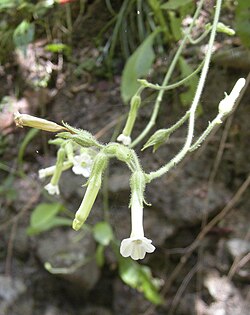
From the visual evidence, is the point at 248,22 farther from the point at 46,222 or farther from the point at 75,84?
the point at 46,222

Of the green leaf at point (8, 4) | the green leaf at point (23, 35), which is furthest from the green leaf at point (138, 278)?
the green leaf at point (8, 4)

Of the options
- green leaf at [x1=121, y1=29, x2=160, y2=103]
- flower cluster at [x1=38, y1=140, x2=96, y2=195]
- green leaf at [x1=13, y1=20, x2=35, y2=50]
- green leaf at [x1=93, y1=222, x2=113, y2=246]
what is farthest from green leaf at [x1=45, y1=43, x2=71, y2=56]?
flower cluster at [x1=38, y1=140, x2=96, y2=195]

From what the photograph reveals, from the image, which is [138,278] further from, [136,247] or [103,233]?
[136,247]

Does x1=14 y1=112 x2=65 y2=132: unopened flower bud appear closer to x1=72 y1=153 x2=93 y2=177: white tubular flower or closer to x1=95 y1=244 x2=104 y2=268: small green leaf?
x1=72 y1=153 x2=93 y2=177: white tubular flower

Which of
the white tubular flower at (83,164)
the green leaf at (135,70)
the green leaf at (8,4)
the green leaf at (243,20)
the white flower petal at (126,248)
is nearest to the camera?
the white flower petal at (126,248)

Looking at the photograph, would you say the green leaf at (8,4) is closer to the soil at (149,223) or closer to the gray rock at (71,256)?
the soil at (149,223)
